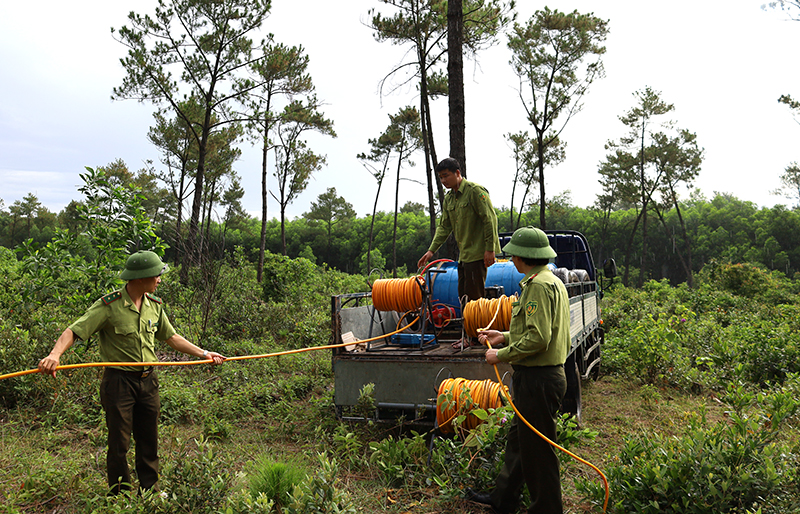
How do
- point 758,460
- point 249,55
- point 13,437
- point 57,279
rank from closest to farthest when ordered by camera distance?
point 758,460 → point 13,437 → point 57,279 → point 249,55

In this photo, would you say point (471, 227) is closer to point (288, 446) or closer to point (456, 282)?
point (456, 282)

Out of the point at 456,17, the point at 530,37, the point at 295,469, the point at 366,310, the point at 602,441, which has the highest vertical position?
the point at 530,37

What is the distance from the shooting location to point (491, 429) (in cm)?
385

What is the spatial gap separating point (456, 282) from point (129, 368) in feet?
12.9

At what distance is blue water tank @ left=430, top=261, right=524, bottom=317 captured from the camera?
615 centimetres

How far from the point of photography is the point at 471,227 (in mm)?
5746

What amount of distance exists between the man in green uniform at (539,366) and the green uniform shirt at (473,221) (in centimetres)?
215

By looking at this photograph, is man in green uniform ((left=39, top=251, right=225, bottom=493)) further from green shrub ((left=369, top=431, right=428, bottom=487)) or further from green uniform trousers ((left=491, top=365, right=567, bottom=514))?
green uniform trousers ((left=491, top=365, right=567, bottom=514))

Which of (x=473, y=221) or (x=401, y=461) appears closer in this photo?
(x=401, y=461)

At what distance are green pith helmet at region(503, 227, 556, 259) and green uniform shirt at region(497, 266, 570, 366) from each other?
13 centimetres

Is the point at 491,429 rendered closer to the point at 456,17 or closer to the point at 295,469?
the point at 295,469

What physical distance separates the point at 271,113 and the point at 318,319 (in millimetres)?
14419

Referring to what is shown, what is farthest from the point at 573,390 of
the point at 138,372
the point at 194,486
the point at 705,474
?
the point at 138,372

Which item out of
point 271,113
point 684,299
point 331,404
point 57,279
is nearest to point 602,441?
point 331,404
